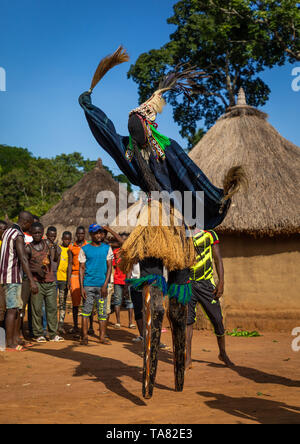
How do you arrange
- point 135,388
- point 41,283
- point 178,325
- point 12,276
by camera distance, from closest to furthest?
point 178,325 → point 135,388 → point 12,276 → point 41,283

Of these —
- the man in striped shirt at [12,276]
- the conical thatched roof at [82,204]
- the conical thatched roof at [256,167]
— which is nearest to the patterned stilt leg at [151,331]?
the man in striped shirt at [12,276]

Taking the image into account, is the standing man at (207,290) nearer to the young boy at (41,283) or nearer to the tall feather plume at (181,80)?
the tall feather plume at (181,80)

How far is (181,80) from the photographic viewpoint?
3.79 meters

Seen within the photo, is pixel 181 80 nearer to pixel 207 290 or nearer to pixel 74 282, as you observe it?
pixel 207 290

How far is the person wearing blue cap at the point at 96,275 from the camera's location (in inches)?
282

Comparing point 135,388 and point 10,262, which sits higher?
point 10,262

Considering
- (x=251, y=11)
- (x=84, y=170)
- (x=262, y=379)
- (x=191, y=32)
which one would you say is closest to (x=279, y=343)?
(x=262, y=379)

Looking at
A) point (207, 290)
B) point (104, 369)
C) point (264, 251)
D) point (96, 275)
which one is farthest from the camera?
point (264, 251)

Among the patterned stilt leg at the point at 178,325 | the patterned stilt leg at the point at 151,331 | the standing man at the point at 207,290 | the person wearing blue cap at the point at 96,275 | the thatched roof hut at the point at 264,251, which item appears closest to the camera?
the patterned stilt leg at the point at 151,331

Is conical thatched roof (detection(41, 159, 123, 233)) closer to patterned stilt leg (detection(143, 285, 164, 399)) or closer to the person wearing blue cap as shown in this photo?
the person wearing blue cap

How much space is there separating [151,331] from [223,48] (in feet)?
56.7

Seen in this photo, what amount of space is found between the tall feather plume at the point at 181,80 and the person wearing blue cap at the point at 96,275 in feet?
11.9

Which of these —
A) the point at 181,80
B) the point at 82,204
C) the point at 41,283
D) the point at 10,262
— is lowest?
the point at 41,283

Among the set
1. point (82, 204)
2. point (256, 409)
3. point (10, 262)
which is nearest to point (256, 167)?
point (10, 262)
